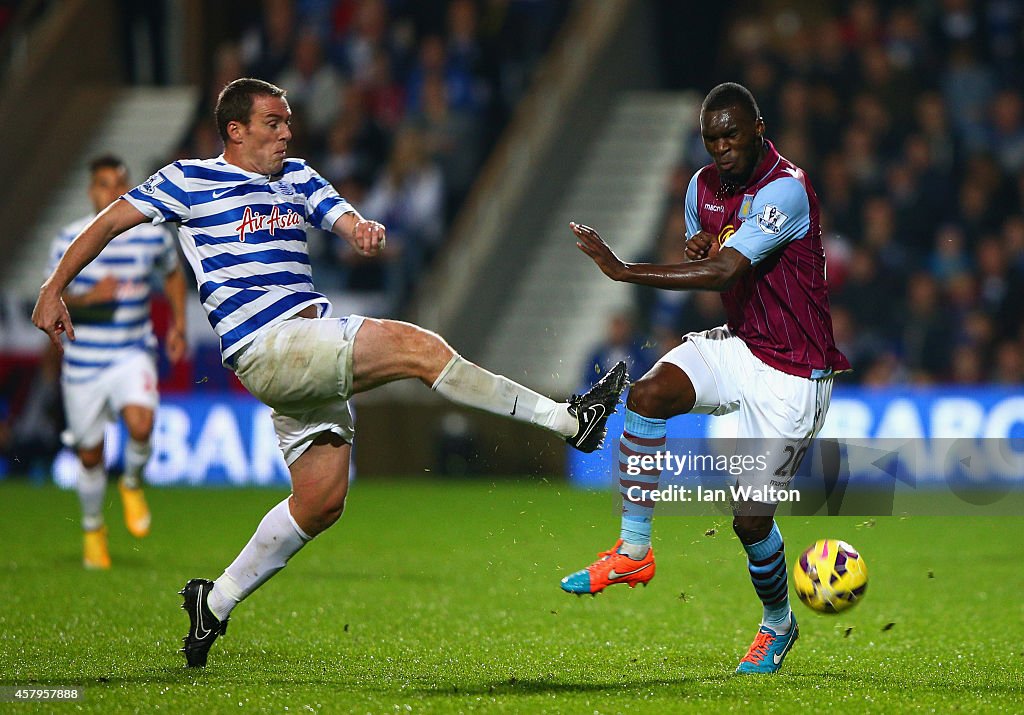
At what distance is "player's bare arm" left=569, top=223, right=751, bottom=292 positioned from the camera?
5840 millimetres

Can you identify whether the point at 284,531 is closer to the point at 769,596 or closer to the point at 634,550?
the point at 634,550

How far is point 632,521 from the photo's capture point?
6062 millimetres

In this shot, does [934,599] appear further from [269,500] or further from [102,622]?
[269,500]

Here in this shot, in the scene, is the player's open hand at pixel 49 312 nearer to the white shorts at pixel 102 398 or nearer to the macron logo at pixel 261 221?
the macron logo at pixel 261 221

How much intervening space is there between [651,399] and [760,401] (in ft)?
1.39

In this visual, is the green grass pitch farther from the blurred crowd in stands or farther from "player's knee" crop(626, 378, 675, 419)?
the blurred crowd in stands

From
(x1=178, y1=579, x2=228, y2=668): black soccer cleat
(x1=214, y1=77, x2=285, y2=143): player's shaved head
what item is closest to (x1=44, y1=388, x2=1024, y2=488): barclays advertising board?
(x1=178, y1=579, x2=228, y2=668): black soccer cleat

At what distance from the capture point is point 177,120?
20156 mm

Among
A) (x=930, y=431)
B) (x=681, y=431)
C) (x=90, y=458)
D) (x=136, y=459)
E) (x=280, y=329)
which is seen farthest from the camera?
(x=930, y=431)

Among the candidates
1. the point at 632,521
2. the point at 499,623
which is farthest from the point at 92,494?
the point at 632,521

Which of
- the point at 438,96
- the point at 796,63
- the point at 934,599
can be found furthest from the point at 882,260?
the point at 934,599

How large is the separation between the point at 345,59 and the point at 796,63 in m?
5.41

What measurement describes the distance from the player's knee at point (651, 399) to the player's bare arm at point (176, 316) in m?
3.75

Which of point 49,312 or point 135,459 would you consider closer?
point 49,312
